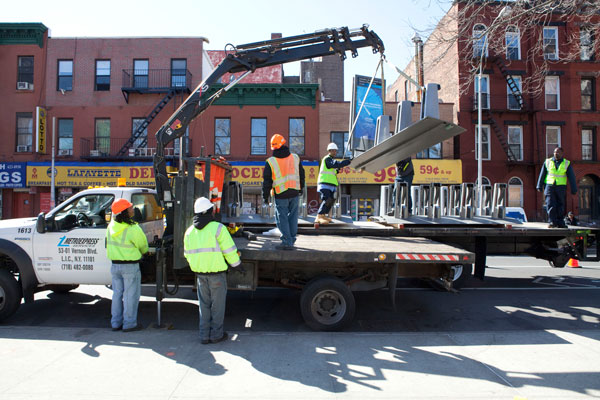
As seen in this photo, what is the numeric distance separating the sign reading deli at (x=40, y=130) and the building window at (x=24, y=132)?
106 centimetres

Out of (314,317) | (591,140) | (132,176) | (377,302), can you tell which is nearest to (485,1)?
(377,302)

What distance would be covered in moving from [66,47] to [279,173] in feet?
74.8

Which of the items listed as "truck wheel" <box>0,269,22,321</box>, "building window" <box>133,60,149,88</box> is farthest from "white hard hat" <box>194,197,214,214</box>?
"building window" <box>133,60,149,88</box>

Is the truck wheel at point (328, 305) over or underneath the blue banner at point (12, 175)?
underneath

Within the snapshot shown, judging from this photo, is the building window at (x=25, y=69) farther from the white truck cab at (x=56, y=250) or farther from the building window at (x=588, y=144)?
the building window at (x=588, y=144)

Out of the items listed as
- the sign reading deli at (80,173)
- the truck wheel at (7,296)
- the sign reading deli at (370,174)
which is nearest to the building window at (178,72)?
the sign reading deli at (80,173)

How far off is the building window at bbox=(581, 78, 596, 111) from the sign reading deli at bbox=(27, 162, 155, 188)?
26402 millimetres

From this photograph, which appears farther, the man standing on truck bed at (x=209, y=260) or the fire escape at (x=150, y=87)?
the fire escape at (x=150, y=87)

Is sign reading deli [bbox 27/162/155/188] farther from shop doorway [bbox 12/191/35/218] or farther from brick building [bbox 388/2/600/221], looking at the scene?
brick building [bbox 388/2/600/221]

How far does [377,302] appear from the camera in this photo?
7215 millimetres

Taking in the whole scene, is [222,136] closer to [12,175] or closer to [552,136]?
[12,175]

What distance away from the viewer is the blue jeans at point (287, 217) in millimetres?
5562

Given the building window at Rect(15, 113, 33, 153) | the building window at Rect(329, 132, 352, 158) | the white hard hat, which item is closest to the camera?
the white hard hat

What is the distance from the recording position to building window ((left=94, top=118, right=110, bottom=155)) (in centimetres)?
2161
